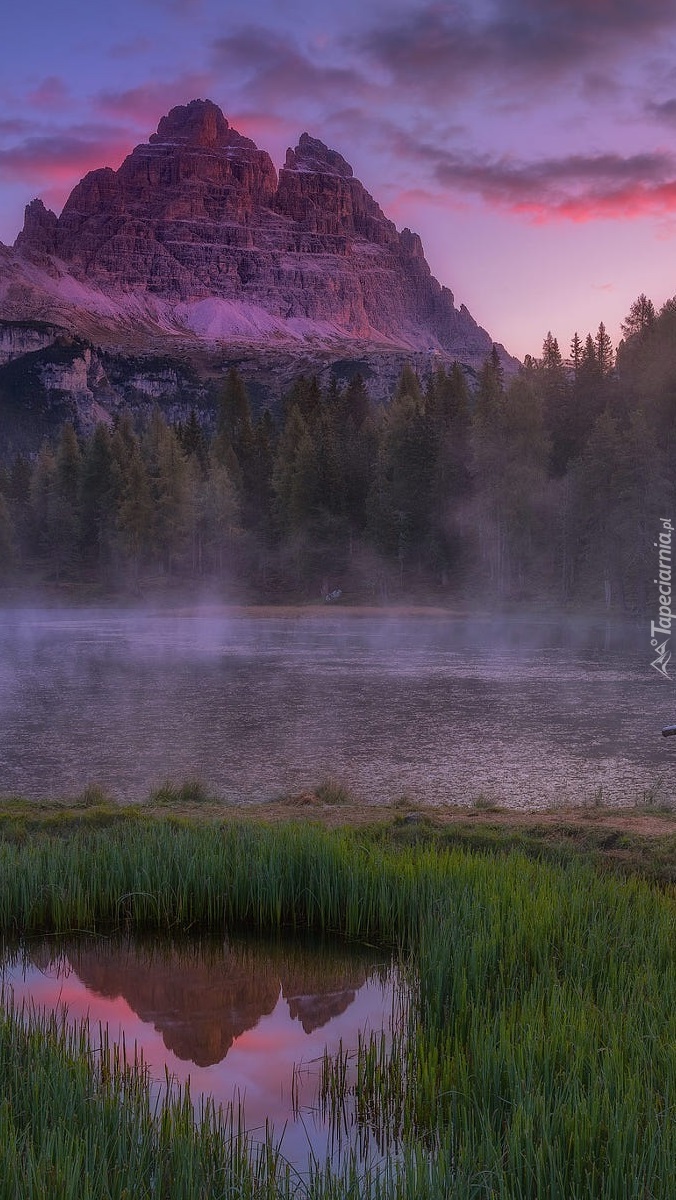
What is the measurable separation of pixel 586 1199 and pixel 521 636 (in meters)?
51.2

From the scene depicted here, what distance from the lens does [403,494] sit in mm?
84000

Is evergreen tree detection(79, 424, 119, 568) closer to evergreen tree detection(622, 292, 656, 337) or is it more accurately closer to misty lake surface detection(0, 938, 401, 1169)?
evergreen tree detection(622, 292, 656, 337)

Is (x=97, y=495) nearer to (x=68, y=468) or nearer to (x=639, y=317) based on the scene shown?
(x=68, y=468)

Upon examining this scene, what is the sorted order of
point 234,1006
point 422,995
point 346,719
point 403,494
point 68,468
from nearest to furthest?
point 422,995, point 234,1006, point 346,719, point 403,494, point 68,468

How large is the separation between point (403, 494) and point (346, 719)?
59077 millimetres

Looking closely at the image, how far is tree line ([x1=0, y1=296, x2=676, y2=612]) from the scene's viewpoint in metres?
66.2

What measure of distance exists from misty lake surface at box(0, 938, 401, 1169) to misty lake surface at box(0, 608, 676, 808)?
23.6 ft

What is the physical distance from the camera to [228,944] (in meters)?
9.52

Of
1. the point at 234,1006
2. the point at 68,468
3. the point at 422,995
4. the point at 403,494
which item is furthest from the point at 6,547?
the point at 422,995

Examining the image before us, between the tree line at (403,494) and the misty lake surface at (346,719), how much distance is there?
667 inches

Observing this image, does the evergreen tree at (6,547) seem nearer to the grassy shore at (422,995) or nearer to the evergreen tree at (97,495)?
the evergreen tree at (97,495)

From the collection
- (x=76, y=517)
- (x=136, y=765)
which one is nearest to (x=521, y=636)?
(x=136, y=765)

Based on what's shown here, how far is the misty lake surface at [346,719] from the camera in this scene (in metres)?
18.2

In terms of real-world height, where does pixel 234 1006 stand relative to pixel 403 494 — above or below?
below
